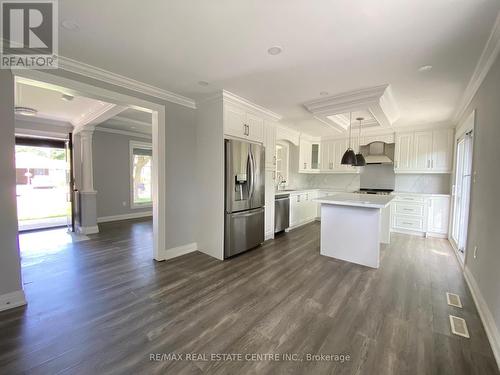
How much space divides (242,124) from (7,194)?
9.63ft

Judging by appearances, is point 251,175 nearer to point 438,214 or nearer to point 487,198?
point 487,198

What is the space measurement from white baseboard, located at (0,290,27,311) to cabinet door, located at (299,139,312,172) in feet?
18.4

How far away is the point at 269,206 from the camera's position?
4406 millimetres

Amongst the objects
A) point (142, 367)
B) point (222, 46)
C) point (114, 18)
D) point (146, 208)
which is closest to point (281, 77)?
point (222, 46)

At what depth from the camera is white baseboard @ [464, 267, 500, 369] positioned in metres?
1.65

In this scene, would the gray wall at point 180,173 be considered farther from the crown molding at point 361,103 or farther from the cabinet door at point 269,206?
the crown molding at point 361,103

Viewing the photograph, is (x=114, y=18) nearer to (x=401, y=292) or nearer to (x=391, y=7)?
(x=391, y=7)

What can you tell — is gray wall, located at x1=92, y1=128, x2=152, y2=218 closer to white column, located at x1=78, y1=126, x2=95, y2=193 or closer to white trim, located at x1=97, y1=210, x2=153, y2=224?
white trim, located at x1=97, y1=210, x2=153, y2=224

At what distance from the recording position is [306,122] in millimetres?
4906

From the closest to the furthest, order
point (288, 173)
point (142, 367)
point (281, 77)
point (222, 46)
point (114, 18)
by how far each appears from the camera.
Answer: point (142, 367) < point (114, 18) < point (222, 46) < point (281, 77) < point (288, 173)

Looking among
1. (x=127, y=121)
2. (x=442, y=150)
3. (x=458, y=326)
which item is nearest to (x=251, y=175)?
(x=458, y=326)

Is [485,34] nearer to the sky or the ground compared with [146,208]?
nearer to the sky

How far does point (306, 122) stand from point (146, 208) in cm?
547

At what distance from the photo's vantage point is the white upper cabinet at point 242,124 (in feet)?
11.1
